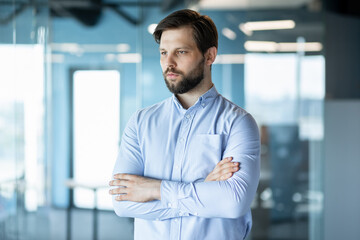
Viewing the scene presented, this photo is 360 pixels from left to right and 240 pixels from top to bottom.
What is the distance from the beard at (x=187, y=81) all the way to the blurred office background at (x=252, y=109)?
Answer: 255cm

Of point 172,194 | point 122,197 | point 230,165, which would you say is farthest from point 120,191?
point 230,165

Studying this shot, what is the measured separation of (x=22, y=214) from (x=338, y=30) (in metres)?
3.75

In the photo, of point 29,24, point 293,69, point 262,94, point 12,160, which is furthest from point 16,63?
point 293,69

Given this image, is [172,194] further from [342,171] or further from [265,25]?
[342,171]

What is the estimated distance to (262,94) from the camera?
15.0 feet

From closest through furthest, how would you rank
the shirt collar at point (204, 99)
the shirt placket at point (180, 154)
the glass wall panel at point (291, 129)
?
the shirt placket at point (180, 154)
the shirt collar at point (204, 99)
the glass wall panel at point (291, 129)

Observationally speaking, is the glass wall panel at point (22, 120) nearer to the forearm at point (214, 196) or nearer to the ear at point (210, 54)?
the ear at point (210, 54)

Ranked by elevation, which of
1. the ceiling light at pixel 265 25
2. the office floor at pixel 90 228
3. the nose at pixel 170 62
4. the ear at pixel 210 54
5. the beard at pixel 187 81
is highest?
the ceiling light at pixel 265 25

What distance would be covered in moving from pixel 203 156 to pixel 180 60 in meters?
0.39

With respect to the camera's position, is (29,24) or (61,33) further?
(61,33)

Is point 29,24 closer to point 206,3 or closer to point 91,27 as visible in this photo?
point 91,27

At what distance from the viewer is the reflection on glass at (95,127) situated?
4.62 m

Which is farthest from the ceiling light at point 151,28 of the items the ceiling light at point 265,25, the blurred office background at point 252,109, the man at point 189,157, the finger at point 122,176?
the finger at point 122,176

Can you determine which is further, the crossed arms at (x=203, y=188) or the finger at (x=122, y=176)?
the finger at (x=122, y=176)
